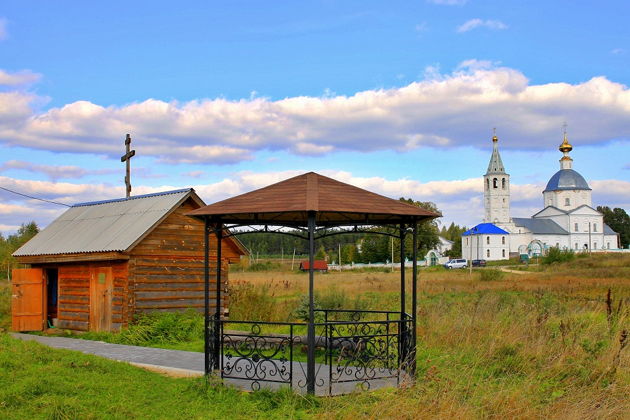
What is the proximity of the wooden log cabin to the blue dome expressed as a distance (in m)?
92.3

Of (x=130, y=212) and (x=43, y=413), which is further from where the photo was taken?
(x=130, y=212)

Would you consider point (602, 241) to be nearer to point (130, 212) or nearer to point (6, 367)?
point (130, 212)

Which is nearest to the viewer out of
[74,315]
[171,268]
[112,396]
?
[112,396]

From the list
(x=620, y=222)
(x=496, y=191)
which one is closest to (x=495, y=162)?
(x=496, y=191)

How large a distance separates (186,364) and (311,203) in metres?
4.28

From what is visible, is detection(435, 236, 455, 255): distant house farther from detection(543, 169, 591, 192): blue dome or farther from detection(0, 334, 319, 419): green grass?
detection(0, 334, 319, 419): green grass

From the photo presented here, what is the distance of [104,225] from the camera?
17.9m

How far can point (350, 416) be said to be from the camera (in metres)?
7.11

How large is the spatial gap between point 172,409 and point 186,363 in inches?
118

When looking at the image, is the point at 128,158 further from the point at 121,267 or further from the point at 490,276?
the point at 490,276

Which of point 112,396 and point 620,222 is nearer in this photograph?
point 112,396

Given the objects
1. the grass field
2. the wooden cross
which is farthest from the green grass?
the wooden cross

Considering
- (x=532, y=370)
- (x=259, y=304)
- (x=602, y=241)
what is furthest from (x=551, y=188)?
(x=532, y=370)

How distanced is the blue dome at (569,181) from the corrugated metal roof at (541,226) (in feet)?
20.3
